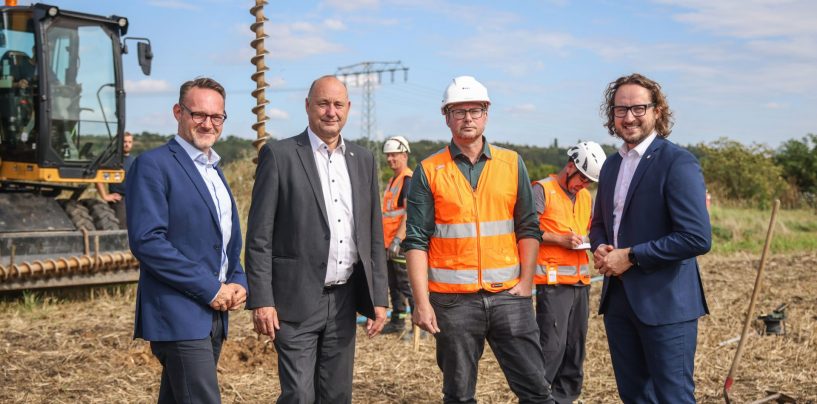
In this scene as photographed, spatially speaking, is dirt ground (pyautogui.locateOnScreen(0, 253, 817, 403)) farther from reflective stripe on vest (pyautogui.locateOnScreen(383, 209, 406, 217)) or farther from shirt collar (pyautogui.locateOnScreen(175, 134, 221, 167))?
shirt collar (pyautogui.locateOnScreen(175, 134, 221, 167))

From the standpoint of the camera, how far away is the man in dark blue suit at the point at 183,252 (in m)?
3.71

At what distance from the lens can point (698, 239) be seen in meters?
3.87

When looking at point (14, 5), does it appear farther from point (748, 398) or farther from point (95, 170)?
point (748, 398)

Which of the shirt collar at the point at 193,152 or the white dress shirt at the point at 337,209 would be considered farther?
the white dress shirt at the point at 337,209

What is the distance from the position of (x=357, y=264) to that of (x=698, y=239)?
5.60 ft

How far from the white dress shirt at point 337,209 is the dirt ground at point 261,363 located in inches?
96.0

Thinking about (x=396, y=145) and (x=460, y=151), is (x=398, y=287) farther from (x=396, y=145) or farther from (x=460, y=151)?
(x=460, y=151)

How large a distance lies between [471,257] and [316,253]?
80 cm

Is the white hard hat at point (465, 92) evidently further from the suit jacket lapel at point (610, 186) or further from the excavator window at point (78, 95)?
the excavator window at point (78, 95)

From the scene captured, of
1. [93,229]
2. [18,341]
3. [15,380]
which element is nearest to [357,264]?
[15,380]

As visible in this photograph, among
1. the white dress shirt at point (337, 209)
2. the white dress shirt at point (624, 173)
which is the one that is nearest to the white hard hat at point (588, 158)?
the white dress shirt at point (624, 173)

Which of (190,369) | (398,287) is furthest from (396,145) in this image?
(190,369)

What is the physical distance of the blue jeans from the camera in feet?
14.3

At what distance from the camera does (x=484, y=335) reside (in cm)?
443
